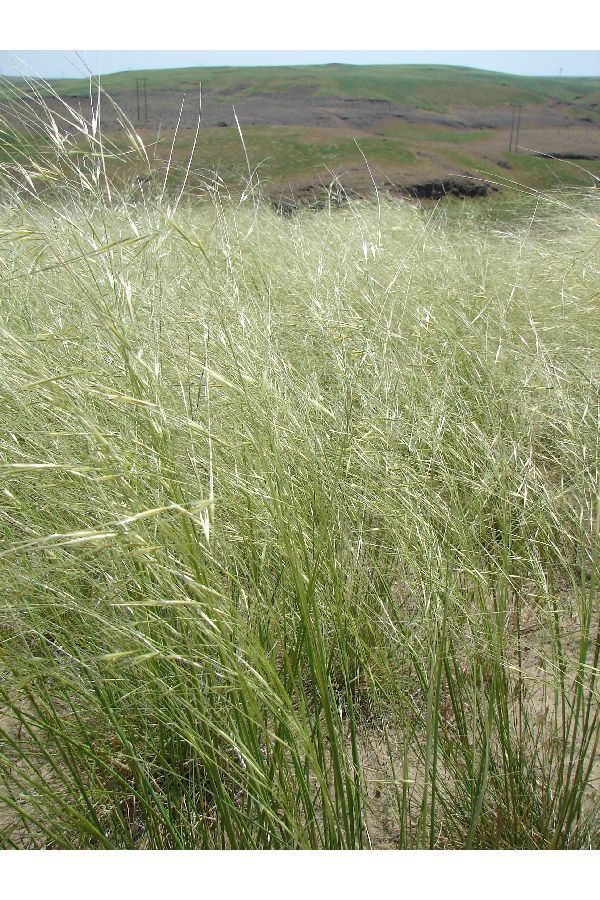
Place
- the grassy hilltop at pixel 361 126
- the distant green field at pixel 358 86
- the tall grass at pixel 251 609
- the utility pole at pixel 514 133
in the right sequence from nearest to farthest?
the tall grass at pixel 251 609 < the grassy hilltop at pixel 361 126 < the utility pole at pixel 514 133 < the distant green field at pixel 358 86

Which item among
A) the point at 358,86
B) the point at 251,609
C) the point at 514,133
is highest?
the point at 358,86

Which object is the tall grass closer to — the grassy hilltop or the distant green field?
the grassy hilltop

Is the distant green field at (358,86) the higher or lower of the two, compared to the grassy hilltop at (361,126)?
higher

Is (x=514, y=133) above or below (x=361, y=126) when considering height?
below

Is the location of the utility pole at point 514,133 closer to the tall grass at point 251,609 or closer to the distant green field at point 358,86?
the distant green field at point 358,86

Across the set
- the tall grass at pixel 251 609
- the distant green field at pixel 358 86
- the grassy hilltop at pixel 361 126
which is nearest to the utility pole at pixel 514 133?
the grassy hilltop at pixel 361 126

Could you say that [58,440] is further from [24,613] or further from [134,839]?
[134,839]

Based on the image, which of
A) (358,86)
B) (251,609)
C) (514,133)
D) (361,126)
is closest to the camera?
(251,609)

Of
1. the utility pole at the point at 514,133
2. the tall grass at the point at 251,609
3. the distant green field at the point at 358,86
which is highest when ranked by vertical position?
the distant green field at the point at 358,86

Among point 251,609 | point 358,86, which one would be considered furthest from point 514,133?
point 251,609

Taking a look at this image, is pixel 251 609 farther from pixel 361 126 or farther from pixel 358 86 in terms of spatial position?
pixel 358 86

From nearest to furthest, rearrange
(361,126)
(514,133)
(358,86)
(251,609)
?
(251,609) → (361,126) → (514,133) → (358,86)

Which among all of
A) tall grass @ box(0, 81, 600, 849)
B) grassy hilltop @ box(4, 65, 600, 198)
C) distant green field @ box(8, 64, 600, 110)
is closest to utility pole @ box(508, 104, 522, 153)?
grassy hilltop @ box(4, 65, 600, 198)

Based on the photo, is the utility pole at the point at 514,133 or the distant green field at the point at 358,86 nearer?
the utility pole at the point at 514,133
